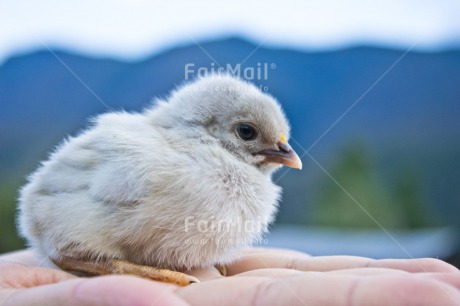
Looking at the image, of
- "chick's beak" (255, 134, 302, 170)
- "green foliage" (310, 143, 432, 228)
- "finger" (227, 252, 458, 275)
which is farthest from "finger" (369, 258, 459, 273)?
"green foliage" (310, 143, 432, 228)

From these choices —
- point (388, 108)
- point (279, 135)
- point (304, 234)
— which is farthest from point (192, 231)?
point (388, 108)

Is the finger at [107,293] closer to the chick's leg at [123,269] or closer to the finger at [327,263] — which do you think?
the chick's leg at [123,269]

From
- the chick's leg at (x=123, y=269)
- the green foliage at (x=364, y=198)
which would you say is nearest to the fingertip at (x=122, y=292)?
the chick's leg at (x=123, y=269)

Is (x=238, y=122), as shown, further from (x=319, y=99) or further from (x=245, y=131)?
(x=319, y=99)

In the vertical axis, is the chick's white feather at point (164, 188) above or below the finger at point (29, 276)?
above

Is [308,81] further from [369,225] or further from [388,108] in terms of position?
[369,225]

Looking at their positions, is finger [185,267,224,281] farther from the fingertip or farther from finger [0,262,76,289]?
the fingertip

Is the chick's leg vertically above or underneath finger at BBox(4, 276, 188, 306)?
underneath

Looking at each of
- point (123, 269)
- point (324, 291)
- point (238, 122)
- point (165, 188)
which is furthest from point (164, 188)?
point (324, 291)
